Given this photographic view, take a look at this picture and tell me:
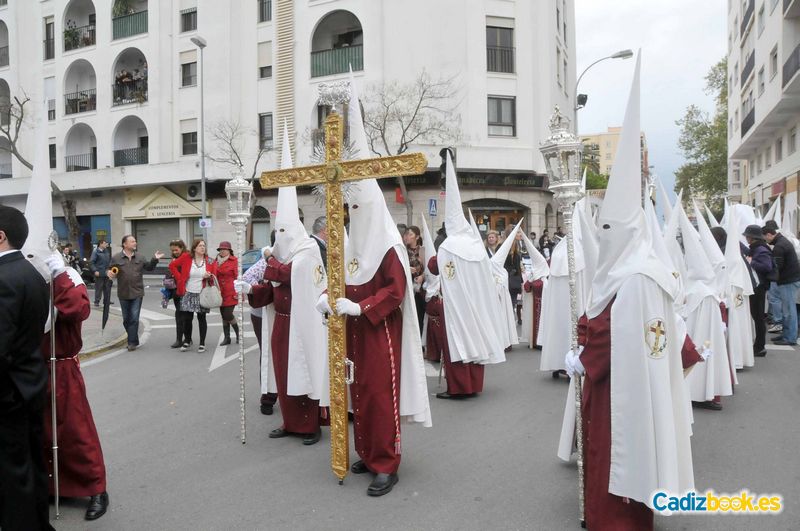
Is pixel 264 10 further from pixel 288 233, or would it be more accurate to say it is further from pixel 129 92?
pixel 288 233

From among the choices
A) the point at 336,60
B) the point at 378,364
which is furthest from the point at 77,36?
the point at 378,364

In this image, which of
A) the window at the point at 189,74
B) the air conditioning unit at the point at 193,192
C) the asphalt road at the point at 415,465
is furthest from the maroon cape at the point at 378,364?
the window at the point at 189,74

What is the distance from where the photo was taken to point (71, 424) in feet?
12.9

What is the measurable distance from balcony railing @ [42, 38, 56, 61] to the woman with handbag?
29.4m

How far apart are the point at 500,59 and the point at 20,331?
81.2 feet

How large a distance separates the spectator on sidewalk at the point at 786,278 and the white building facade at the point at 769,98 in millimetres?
9361

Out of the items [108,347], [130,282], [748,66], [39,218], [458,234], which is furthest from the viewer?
[748,66]

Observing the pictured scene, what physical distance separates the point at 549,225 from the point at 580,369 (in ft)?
81.9

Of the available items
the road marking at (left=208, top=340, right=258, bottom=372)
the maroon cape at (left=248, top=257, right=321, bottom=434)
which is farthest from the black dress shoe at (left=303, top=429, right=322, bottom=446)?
the road marking at (left=208, top=340, right=258, bottom=372)

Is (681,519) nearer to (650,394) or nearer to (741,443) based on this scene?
(650,394)

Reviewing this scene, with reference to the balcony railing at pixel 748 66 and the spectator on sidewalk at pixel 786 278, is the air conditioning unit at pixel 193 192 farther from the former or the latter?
the balcony railing at pixel 748 66

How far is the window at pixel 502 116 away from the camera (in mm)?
25406

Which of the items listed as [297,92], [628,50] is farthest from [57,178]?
[628,50]

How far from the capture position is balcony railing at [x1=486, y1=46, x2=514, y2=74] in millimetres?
25375
